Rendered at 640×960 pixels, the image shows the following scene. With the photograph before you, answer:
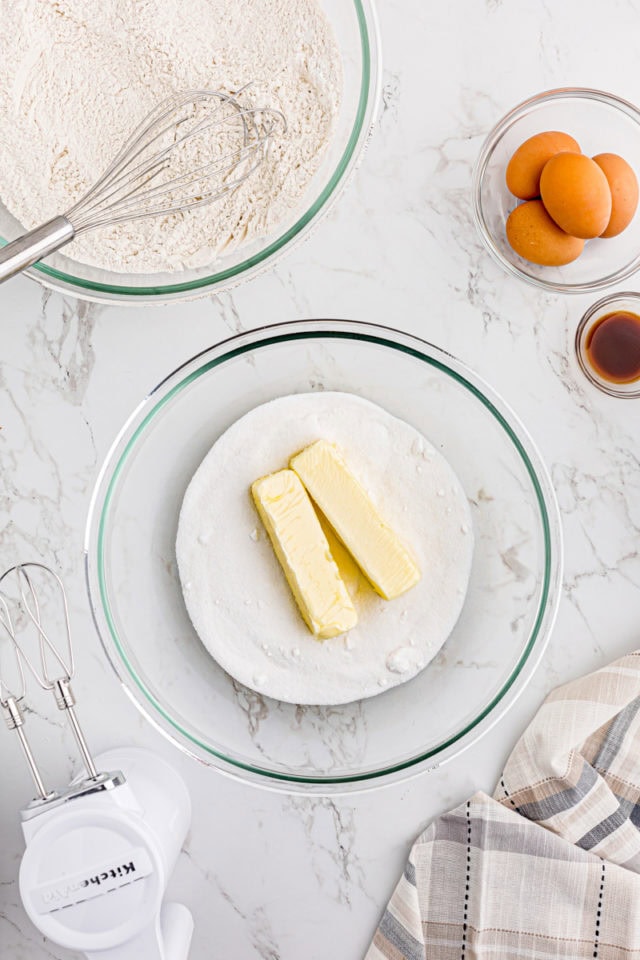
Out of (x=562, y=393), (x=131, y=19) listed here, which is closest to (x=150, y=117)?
(x=131, y=19)

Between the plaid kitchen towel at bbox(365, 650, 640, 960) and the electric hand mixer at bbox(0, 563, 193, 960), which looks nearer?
the electric hand mixer at bbox(0, 563, 193, 960)

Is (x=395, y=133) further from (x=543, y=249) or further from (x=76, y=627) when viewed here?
(x=76, y=627)

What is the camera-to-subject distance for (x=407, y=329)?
881 millimetres

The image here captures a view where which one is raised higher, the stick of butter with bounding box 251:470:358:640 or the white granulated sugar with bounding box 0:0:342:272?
the white granulated sugar with bounding box 0:0:342:272

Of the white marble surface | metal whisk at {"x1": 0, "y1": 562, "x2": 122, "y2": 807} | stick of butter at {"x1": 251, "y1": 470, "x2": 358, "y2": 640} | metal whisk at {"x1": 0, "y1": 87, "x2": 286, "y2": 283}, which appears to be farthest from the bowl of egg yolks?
metal whisk at {"x1": 0, "y1": 562, "x2": 122, "y2": 807}

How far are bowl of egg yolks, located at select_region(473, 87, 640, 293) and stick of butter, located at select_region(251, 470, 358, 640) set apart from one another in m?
0.35

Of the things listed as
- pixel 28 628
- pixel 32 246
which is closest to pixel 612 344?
pixel 32 246

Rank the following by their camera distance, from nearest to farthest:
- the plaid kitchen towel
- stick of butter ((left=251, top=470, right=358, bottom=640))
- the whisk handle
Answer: the whisk handle, stick of butter ((left=251, top=470, right=358, bottom=640)), the plaid kitchen towel

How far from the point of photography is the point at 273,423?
0.84 metres

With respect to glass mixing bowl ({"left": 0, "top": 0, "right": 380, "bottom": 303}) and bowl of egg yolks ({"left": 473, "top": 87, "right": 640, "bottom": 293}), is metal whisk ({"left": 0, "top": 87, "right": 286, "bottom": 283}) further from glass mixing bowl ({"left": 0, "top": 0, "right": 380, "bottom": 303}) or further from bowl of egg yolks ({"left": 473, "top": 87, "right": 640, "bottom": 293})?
bowl of egg yolks ({"left": 473, "top": 87, "right": 640, "bottom": 293})

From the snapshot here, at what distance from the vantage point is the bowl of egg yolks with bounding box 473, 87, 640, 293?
2.68ft

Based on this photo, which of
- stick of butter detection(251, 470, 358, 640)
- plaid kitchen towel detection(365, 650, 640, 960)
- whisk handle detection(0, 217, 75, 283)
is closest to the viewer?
whisk handle detection(0, 217, 75, 283)

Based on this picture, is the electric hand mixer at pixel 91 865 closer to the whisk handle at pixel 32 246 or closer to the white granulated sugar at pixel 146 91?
the whisk handle at pixel 32 246

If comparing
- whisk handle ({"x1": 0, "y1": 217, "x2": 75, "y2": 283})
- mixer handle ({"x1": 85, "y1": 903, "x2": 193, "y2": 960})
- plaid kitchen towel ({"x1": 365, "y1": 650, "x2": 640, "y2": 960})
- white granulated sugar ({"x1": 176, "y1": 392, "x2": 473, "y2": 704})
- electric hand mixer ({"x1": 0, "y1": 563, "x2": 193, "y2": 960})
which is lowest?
plaid kitchen towel ({"x1": 365, "y1": 650, "x2": 640, "y2": 960})
